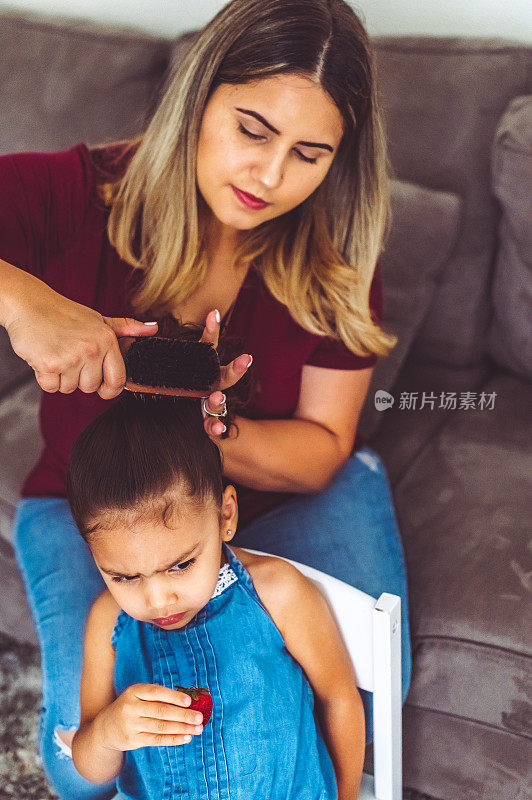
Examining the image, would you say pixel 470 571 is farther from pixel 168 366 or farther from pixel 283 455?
pixel 168 366

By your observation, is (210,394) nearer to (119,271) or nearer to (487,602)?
(119,271)

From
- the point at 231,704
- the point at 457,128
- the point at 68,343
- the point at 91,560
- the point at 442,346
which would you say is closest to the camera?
the point at 68,343

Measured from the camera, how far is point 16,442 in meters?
0.82

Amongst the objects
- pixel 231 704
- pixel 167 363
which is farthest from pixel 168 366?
pixel 231 704

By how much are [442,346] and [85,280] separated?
20.5 inches

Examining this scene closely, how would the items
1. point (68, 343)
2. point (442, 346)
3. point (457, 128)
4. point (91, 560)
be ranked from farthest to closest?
point (442, 346) < point (457, 128) < point (91, 560) < point (68, 343)

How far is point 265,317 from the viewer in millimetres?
571

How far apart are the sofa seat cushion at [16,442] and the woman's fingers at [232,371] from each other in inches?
16.4

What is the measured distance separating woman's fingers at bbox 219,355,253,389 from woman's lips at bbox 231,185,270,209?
13 centimetres

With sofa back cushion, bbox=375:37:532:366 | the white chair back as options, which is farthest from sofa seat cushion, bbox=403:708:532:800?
sofa back cushion, bbox=375:37:532:366

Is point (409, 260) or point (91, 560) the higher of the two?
point (409, 260)

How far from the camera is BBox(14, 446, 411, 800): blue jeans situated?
0.57m

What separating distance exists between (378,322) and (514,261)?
233 mm

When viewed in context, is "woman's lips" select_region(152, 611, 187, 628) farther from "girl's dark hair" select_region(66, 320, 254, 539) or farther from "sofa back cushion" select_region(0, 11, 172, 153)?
"sofa back cushion" select_region(0, 11, 172, 153)
